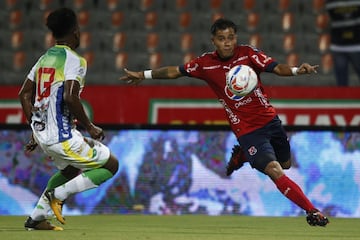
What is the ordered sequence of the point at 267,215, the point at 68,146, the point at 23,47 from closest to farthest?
the point at 68,146 < the point at 267,215 < the point at 23,47

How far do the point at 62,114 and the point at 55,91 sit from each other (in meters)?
0.18

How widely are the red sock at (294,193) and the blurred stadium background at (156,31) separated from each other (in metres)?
6.03

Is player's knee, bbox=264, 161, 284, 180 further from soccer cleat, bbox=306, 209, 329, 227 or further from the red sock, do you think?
soccer cleat, bbox=306, 209, 329, 227

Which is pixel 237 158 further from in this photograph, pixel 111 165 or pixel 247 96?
pixel 111 165

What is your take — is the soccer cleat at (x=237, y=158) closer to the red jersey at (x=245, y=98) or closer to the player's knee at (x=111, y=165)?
the red jersey at (x=245, y=98)

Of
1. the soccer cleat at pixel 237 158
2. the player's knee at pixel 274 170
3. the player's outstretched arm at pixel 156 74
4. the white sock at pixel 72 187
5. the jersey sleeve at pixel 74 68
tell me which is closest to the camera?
the jersey sleeve at pixel 74 68

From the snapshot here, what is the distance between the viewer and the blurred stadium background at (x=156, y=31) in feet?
47.3

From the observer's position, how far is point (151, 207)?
36.3ft

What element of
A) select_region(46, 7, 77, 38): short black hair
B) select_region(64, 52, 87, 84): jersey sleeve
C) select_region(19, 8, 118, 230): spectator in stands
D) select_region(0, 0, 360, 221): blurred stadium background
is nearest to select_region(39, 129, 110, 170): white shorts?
select_region(19, 8, 118, 230): spectator in stands

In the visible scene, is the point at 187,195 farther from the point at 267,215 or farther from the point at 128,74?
the point at 128,74

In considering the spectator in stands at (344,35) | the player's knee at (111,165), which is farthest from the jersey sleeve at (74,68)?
the spectator in stands at (344,35)

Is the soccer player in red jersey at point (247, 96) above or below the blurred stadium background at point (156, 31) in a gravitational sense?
above

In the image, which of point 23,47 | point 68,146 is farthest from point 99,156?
point 23,47

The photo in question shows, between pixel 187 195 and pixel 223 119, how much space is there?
1.23 meters
